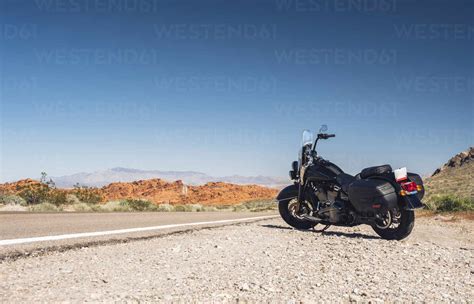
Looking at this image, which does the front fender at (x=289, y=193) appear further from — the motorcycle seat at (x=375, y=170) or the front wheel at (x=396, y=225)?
the front wheel at (x=396, y=225)

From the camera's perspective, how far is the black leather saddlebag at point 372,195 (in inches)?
274

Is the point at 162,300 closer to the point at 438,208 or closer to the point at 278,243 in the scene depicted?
the point at 278,243

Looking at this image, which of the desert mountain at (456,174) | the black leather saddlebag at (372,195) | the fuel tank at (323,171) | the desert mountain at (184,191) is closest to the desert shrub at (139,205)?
the fuel tank at (323,171)

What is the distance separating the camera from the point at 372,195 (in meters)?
7.02

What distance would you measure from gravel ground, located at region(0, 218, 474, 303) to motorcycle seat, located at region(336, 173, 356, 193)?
158 centimetres

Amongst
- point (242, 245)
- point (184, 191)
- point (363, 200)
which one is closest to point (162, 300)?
point (242, 245)

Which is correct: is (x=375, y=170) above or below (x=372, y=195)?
above

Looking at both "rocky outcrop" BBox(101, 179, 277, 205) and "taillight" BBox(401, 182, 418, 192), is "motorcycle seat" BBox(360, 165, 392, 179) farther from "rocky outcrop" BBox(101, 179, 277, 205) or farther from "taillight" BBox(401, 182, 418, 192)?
"rocky outcrop" BBox(101, 179, 277, 205)

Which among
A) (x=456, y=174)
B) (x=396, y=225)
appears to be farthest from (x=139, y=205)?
(x=456, y=174)

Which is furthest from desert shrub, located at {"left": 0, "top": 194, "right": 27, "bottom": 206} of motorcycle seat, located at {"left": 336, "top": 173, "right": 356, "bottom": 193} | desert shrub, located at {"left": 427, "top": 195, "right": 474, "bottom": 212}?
desert shrub, located at {"left": 427, "top": 195, "right": 474, "bottom": 212}

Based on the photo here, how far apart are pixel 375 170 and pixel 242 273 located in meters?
4.28

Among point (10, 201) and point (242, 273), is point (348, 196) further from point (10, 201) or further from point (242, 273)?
point (10, 201)

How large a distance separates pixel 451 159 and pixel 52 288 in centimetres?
5107

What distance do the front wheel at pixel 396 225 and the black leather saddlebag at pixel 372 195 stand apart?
359 mm
